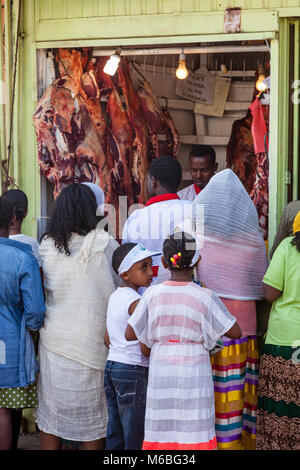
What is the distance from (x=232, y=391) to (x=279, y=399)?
→ 0.93ft

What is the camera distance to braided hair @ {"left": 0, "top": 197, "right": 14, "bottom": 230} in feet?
14.6

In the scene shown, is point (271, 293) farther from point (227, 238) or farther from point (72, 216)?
point (72, 216)

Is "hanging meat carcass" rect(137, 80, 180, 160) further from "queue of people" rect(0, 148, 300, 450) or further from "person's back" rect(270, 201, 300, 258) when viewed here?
"person's back" rect(270, 201, 300, 258)

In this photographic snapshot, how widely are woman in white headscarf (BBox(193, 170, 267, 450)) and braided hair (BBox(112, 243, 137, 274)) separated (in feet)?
1.50

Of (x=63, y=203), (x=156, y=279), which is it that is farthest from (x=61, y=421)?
(x=63, y=203)

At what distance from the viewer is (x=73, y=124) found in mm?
5848

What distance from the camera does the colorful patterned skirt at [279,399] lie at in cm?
415

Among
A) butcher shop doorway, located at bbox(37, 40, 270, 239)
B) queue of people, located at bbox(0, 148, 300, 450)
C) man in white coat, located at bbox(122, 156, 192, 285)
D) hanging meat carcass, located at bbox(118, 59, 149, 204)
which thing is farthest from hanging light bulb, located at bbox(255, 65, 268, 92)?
queue of people, located at bbox(0, 148, 300, 450)

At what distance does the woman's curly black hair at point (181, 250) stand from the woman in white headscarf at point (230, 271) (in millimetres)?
486

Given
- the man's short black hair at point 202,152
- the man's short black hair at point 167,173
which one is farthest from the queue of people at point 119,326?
the man's short black hair at point 202,152

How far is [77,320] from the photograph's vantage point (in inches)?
167

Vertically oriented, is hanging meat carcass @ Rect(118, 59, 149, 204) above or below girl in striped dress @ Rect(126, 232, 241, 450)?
above

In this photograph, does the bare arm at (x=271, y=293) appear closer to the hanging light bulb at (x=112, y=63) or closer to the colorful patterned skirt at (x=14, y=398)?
the colorful patterned skirt at (x=14, y=398)

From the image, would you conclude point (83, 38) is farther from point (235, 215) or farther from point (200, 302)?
point (200, 302)
